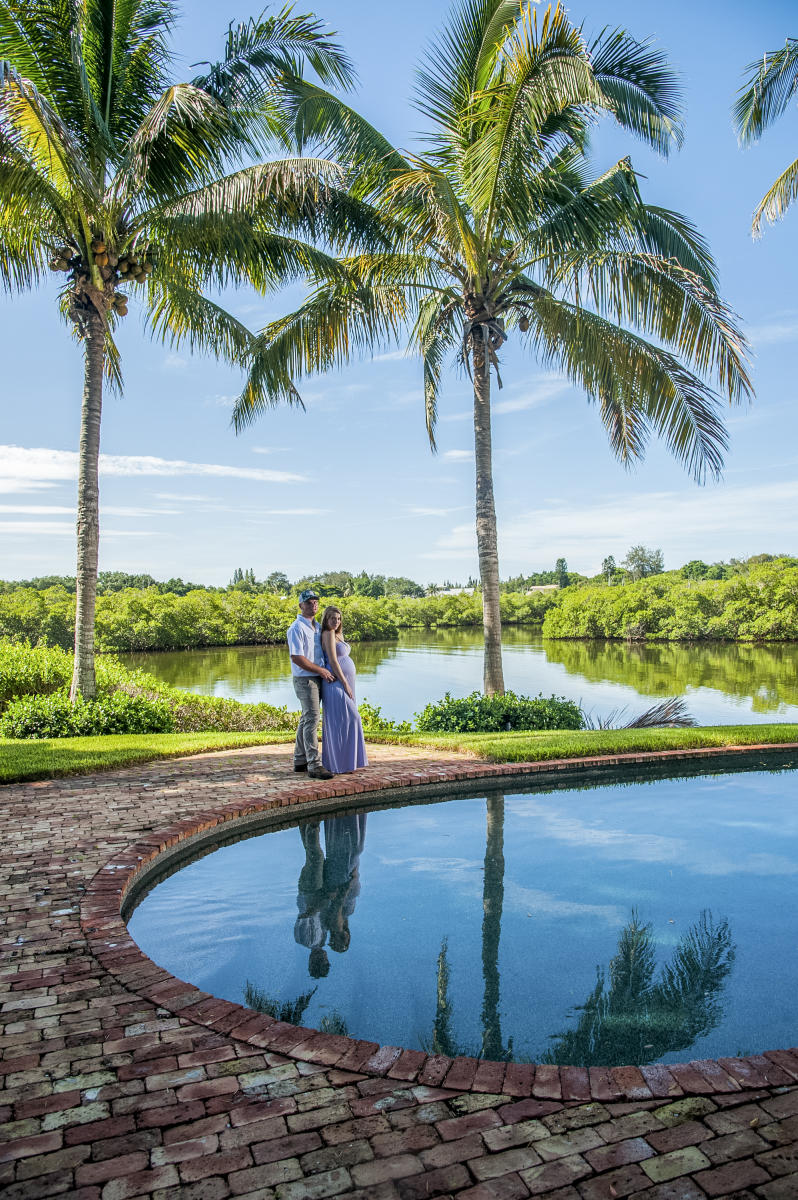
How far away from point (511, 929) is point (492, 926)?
0.10 m

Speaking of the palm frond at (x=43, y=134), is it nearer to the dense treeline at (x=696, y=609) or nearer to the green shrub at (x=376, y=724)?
the green shrub at (x=376, y=724)

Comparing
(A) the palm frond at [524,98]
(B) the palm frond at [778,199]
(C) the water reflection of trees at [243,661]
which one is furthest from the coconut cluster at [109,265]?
(C) the water reflection of trees at [243,661]

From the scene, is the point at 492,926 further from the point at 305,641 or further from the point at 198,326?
the point at 198,326

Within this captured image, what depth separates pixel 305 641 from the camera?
21.1 feet

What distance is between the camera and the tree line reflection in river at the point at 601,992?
285 centimetres

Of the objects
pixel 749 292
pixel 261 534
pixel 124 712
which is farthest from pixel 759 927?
pixel 261 534

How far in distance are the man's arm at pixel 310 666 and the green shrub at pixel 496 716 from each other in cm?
370

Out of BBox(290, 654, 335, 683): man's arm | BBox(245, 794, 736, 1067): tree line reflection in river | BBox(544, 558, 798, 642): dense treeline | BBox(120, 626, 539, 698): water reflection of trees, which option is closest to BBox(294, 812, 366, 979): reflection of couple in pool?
BBox(245, 794, 736, 1067): tree line reflection in river

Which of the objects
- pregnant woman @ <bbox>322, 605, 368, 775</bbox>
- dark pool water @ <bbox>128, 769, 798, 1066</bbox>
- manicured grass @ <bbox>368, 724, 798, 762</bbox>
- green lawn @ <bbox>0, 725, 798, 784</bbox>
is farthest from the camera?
manicured grass @ <bbox>368, 724, 798, 762</bbox>

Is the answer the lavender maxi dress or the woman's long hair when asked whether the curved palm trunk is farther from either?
the woman's long hair

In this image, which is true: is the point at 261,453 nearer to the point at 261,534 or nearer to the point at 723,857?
the point at 261,534

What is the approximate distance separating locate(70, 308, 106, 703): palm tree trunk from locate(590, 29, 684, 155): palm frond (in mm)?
6670

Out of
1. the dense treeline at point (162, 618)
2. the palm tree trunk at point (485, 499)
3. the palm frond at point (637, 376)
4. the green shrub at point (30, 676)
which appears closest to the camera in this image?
the palm frond at point (637, 376)

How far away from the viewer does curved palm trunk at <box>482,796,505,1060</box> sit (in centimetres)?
293
